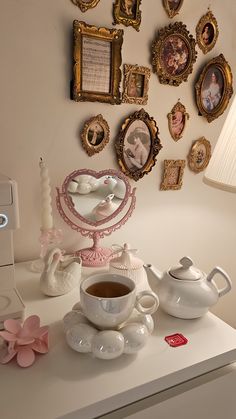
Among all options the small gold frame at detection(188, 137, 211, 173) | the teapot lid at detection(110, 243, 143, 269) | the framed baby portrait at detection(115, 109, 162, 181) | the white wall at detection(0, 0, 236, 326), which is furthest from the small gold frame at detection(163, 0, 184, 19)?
the teapot lid at detection(110, 243, 143, 269)

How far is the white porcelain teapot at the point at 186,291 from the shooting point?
27.2 inches

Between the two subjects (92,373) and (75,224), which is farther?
(75,224)

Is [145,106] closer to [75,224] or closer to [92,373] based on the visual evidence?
[75,224]

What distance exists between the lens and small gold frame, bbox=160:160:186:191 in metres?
1.21

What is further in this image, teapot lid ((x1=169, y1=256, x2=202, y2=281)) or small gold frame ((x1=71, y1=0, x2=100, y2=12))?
small gold frame ((x1=71, y1=0, x2=100, y2=12))

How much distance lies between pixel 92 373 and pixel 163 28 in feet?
3.42

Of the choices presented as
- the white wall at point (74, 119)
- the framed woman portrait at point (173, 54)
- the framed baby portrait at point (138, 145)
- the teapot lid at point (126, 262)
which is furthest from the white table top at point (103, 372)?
the framed woman portrait at point (173, 54)

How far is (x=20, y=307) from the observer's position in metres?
0.65

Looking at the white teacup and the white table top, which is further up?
the white teacup

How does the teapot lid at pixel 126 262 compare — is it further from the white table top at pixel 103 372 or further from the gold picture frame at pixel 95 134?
the gold picture frame at pixel 95 134

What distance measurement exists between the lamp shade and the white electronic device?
1.38 feet

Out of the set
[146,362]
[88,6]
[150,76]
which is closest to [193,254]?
[150,76]

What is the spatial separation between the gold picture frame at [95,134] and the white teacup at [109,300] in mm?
488

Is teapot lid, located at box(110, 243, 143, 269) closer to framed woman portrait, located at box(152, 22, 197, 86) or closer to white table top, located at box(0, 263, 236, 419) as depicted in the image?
white table top, located at box(0, 263, 236, 419)
